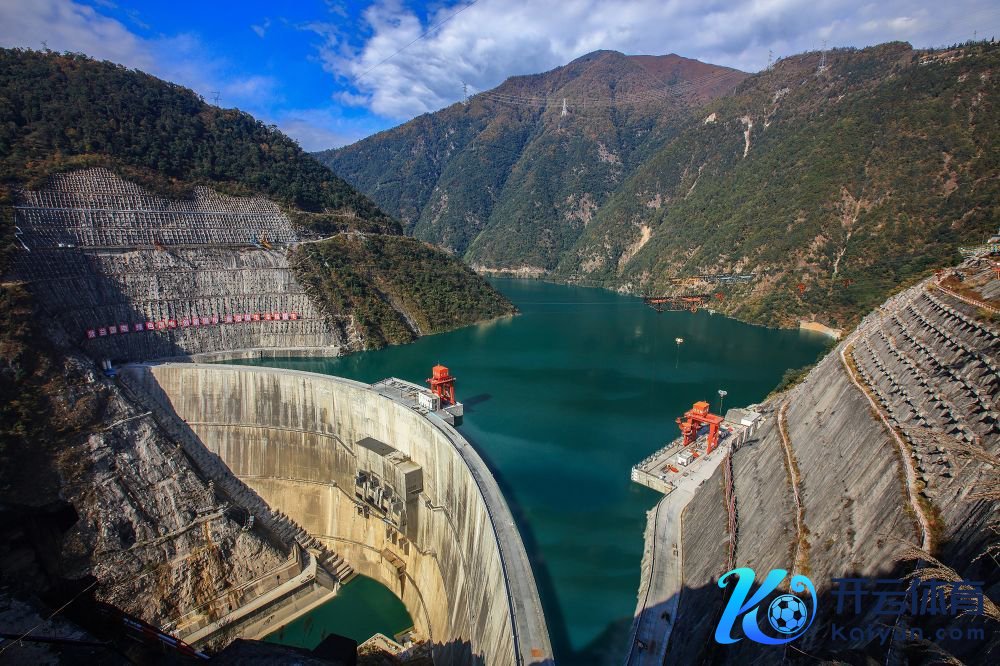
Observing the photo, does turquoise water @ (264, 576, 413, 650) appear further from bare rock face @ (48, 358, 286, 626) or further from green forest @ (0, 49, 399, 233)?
green forest @ (0, 49, 399, 233)

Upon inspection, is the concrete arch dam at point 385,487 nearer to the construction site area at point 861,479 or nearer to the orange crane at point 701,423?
the construction site area at point 861,479

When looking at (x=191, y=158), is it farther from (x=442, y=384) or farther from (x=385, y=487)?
(x=385, y=487)

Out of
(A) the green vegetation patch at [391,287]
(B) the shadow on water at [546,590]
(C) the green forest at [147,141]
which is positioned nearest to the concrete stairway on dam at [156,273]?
(A) the green vegetation patch at [391,287]

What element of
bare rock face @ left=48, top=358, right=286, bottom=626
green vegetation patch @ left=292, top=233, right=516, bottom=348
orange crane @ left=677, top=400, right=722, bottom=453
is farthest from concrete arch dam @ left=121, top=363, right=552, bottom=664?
green vegetation patch @ left=292, top=233, right=516, bottom=348

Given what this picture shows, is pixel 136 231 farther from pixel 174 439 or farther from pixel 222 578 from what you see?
pixel 222 578

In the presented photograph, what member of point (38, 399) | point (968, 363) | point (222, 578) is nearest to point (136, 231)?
point (38, 399)
